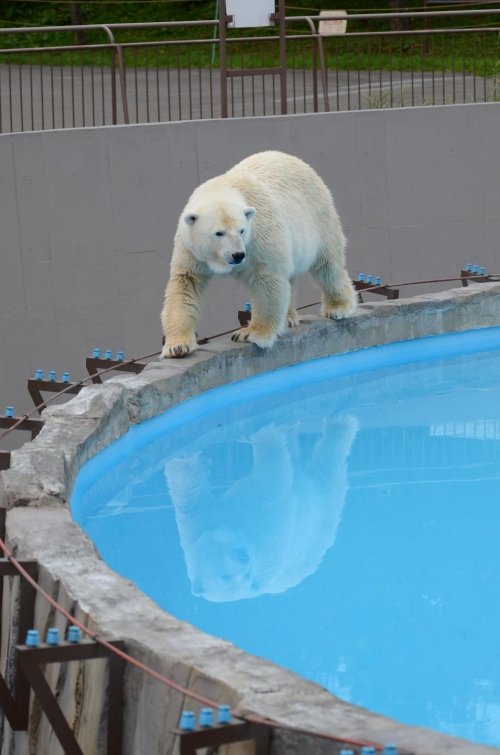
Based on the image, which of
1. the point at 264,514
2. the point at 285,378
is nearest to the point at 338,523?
the point at 264,514

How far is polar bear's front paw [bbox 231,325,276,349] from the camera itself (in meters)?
6.34

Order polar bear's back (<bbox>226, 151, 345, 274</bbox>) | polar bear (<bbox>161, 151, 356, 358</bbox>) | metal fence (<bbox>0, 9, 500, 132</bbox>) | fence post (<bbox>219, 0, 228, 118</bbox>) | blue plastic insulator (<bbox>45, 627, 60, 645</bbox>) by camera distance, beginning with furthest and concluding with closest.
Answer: metal fence (<bbox>0, 9, 500, 132</bbox>) → fence post (<bbox>219, 0, 228, 118</bbox>) → polar bear's back (<bbox>226, 151, 345, 274</bbox>) → polar bear (<bbox>161, 151, 356, 358</bbox>) → blue plastic insulator (<bbox>45, 627, 60, 645</bbox>)

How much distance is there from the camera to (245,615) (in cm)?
421

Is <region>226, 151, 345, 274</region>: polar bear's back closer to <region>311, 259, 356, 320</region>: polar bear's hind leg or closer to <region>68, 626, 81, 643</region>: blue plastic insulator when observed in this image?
<region>311, 259, 356, 320</region>: polar bear's hind leg

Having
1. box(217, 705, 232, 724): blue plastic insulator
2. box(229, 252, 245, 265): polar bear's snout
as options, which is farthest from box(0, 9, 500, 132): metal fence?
box(217, 705, 232, 724): blue plastic insulator

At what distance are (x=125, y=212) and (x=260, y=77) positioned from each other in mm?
7520

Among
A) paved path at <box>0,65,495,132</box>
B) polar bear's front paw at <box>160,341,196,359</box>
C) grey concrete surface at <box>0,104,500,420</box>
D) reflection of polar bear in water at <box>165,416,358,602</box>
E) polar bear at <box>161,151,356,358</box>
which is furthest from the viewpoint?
paved path at <box>0,65,495,132</box>

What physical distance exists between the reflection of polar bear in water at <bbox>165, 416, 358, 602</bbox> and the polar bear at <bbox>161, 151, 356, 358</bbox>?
0.62 metres

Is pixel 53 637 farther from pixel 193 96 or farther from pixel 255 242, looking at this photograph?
pixel 193 96

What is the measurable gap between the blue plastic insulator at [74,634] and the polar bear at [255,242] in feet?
9.08

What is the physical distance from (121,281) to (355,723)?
24.3 ft

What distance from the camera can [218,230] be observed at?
18.4 feet

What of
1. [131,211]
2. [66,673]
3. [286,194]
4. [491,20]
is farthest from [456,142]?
[491,20]

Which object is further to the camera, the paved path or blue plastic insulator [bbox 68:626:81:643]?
the paved path
